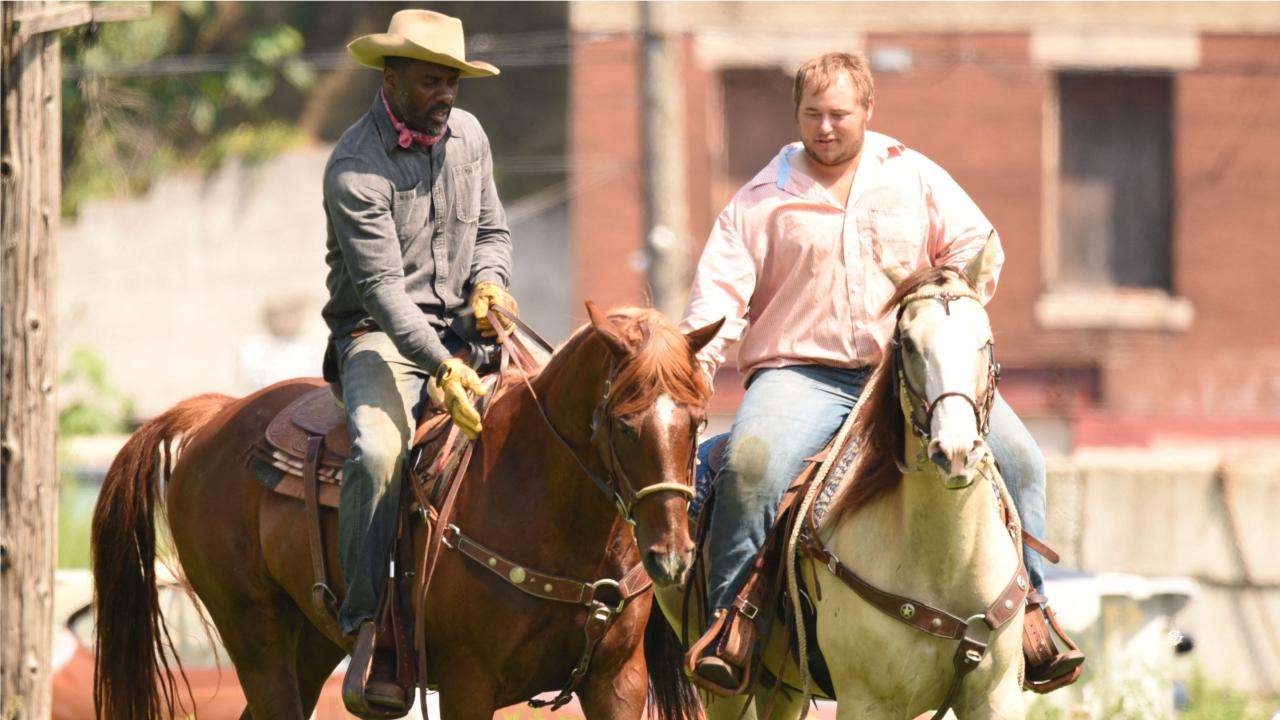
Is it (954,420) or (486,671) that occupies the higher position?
(954,420)

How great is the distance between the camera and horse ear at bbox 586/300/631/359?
18.2 ft

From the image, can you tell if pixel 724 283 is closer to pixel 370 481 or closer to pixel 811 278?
pixel 811 278

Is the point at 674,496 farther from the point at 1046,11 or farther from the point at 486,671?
the point at 1046,11

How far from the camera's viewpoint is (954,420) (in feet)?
16.0

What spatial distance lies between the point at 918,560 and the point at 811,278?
3.92 feet

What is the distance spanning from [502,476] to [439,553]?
350mm

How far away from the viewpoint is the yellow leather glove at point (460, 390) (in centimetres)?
592

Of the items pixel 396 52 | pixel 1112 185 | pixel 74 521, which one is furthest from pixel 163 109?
pixel 396 52

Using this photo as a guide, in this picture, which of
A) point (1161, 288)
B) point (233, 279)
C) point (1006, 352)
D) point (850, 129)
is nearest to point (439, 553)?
point (850, 129)

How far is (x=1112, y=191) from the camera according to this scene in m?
20.6

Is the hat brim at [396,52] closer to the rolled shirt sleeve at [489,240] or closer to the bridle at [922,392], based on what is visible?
the rolled shirt sleeve at [489,240]

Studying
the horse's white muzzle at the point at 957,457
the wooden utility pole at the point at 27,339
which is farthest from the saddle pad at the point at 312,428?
the horse's white muzzle at the point at 957,457

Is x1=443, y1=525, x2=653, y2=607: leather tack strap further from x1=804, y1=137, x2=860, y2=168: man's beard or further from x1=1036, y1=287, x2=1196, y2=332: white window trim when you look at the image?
x1=1036, y1=287, x2=1196, y2=332: white window trim

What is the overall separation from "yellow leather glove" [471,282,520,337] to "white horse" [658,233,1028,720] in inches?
58.0
